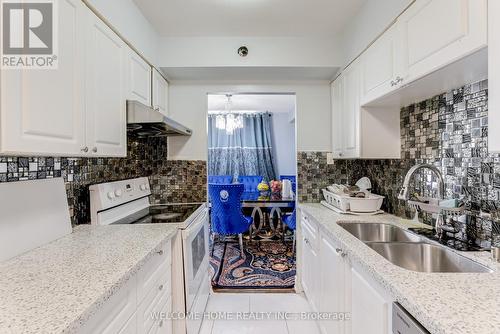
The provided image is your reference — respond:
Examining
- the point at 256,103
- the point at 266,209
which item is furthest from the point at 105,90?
the point at 256,103

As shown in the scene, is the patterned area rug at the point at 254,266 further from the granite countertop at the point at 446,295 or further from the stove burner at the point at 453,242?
the granite countertop at the point at 446,295

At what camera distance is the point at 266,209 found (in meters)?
4.52

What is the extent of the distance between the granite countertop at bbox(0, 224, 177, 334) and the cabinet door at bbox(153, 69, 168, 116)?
1.25 m

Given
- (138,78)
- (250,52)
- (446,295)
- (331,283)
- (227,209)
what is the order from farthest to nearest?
(227,209) < (250,52) < (138,78) < (331,283) < (446,295)

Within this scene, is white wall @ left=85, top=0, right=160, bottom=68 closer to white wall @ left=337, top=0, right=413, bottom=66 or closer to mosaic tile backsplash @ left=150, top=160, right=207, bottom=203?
mosaic tile backsplash @ left=150, top=160, right=207, bottom=203

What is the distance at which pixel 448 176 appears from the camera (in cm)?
151

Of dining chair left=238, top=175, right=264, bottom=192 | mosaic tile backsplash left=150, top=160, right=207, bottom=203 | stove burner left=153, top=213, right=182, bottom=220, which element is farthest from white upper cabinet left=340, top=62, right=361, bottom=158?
dining chair left=238, top=175, right=264, bottom=192

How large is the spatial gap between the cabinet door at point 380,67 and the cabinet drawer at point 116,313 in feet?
5.48

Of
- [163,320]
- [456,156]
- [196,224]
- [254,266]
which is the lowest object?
[254,266]

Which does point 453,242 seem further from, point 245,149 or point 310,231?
point 245,149

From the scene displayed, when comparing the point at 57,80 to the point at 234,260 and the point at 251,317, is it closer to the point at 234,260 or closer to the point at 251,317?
the point at 251,317

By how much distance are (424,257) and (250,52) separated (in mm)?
1948

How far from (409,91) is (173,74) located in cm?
193

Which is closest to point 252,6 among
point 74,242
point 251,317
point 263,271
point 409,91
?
point 409,91
